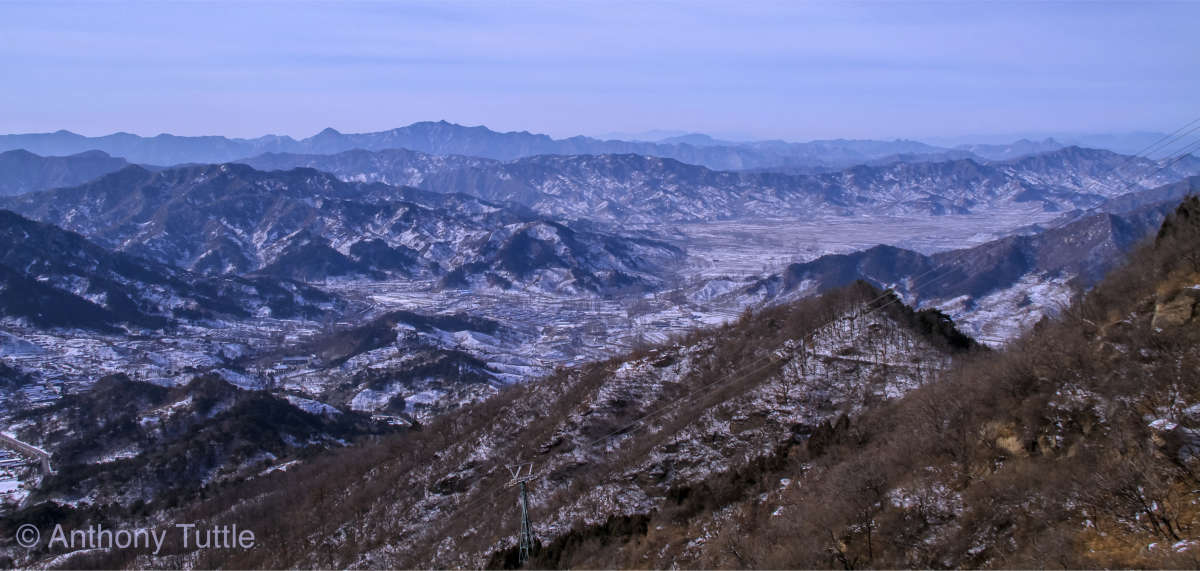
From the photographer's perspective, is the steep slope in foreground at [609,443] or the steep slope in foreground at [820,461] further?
the steep slope in foreground at [609,443]

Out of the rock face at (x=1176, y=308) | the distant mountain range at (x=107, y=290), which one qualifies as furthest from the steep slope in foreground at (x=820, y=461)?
the distant mountain range at (x=107, y=290)

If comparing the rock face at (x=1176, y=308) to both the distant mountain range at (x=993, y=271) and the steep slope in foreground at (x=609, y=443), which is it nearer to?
the steep slope in foreground at (x=609, y=443)

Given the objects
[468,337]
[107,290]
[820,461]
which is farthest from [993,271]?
[107,290]

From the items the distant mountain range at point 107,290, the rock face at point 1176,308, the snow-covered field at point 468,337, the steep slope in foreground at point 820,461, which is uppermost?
the rock face at point 1176,308

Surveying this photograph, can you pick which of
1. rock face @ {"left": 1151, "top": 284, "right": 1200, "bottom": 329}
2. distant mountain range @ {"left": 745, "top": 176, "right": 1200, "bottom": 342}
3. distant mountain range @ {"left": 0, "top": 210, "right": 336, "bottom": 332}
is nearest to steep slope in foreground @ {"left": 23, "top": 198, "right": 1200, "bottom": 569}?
rock face @ {"left": 1151, "top": 284, "right": 1200, "bottom": 329}

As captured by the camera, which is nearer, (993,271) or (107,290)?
(993,271)

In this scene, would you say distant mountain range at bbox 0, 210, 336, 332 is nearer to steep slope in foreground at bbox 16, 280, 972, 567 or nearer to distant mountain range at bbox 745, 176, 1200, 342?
distant mountain range at bbox 745, 176, 1200, 342

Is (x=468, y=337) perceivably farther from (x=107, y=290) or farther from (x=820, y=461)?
(x=820, y=461)

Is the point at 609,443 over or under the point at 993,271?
over
